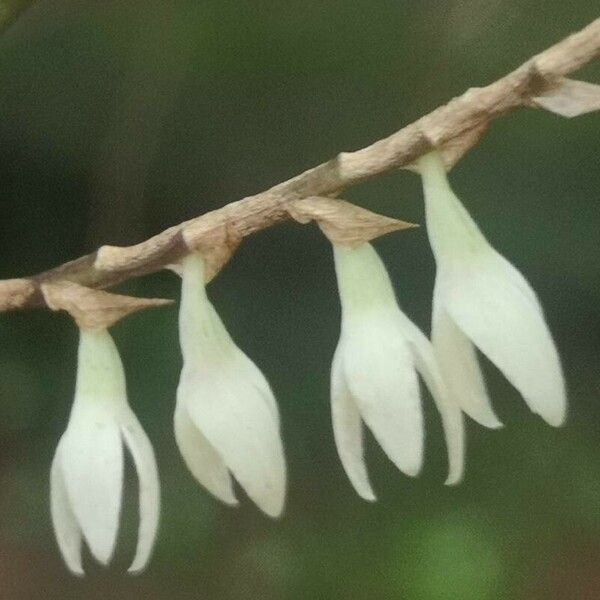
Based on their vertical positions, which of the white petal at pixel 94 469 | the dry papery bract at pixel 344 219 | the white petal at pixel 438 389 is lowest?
the white petal at pixel 438 389

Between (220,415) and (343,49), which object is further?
(343,49)

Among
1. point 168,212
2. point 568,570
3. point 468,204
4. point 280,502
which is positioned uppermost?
point 168,212

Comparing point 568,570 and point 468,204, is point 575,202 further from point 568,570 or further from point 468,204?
point 568,570

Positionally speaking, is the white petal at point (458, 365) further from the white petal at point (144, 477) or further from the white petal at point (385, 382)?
the white petal at point (144, 477)

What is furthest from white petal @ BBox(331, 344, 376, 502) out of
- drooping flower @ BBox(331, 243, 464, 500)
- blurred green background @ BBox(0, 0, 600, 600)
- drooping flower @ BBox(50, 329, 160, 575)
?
blurred green background @ BBox(0, 0, 600, 600)

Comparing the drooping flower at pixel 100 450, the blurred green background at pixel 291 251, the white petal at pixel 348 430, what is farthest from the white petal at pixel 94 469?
the blurred green background at pixel 291 251

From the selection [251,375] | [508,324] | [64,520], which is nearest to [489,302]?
[508,324]

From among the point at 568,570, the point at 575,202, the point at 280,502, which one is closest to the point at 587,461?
the point at 568,570
